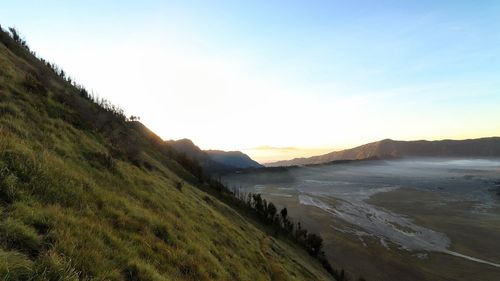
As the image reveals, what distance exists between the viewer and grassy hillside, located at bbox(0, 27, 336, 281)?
269 inches

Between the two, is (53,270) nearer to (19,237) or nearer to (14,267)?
(14,267)

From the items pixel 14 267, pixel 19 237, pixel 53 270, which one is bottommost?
pixel 53 270

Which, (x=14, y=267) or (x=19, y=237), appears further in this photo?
(x=19, y=237)

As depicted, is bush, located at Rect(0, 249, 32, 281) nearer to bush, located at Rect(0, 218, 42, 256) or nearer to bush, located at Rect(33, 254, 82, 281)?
bush, located at Rect(33, 254, 82, 281)

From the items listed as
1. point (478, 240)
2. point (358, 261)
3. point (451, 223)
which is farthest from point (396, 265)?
point (451, 223)

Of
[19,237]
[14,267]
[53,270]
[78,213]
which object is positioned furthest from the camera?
[78,213]

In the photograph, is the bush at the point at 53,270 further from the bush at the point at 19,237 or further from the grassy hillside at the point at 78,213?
the bush at the point at 19,237

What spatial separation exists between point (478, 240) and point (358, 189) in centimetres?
9802

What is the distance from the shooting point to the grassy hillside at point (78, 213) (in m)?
6.83

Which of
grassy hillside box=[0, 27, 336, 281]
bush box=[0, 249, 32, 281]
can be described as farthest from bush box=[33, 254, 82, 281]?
bush box=[0, 249, 32, 281]

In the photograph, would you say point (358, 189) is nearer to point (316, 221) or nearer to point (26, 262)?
point (316, 221)

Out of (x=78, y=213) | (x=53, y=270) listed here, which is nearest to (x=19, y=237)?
(x=53, y=270)

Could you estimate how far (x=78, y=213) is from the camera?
9.38m

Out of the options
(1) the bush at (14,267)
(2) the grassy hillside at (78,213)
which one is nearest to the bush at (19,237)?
(2) the grassy hillside at (78,213)
